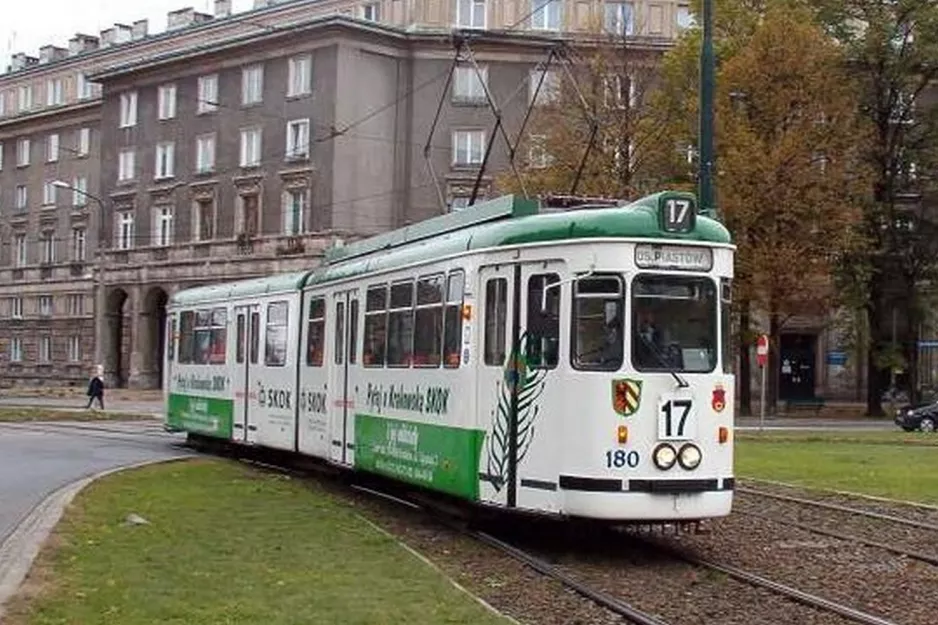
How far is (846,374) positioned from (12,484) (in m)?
51.5

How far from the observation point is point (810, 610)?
34.6 ft

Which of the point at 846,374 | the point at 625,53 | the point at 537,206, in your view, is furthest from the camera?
the point at 846,374

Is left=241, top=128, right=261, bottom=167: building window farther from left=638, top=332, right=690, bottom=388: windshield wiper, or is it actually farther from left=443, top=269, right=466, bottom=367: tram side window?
left=638, top=332, right=690, bottom=388: windshield wiper

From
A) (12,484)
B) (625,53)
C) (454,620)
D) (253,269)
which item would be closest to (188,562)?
(454,620)

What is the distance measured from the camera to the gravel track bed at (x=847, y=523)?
47.6 feet

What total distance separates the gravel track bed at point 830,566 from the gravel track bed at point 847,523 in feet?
1.70

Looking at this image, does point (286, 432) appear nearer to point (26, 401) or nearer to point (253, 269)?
point (26, 401)

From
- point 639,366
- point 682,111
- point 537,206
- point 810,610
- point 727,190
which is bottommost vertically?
point 810,610

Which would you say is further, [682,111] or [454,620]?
[682,111]

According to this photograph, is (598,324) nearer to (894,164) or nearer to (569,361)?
(569,361)

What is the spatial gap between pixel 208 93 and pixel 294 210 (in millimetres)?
9431

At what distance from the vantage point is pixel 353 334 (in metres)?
18.3

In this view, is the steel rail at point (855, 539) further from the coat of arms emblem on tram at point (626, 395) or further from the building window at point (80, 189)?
the building window at point (80, 189)

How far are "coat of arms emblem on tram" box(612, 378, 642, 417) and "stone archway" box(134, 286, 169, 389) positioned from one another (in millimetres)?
62661
